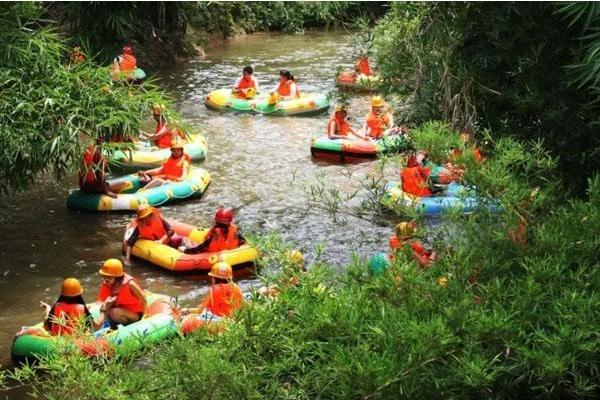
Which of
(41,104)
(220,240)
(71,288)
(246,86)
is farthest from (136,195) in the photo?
(246,86)

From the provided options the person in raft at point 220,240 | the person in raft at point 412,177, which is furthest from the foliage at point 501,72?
the person in raft at point 220,240

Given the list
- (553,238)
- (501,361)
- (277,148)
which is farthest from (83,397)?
(277,148)

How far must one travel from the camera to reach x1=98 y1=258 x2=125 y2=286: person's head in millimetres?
8625

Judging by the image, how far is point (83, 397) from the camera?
15.7 ft

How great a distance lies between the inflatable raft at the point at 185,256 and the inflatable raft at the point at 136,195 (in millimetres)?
1562

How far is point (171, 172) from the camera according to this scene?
12984 millimetres

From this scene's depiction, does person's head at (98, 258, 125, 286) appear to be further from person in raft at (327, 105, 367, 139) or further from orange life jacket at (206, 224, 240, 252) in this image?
person in raft at (327, 105, 367, 139)

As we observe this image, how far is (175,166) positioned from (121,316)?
461cm

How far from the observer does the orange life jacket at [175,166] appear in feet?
42.4

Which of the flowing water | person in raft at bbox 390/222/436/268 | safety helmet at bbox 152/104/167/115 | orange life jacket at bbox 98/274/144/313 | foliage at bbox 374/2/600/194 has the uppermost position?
foliage at bbox 374/2/600/194

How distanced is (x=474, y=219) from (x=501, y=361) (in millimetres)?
1073

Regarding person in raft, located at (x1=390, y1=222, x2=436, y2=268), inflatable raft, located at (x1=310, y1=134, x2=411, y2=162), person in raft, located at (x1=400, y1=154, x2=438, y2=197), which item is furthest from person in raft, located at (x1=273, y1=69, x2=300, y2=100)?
person in raft, located at (x1=390, y1=222, x2=436, y2=268)

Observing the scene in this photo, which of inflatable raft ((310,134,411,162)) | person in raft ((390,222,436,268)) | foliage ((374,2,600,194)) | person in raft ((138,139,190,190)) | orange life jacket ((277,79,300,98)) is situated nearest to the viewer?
person in raft ((390,222,436,268))

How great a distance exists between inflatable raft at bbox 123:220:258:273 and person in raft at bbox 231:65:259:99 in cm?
732
